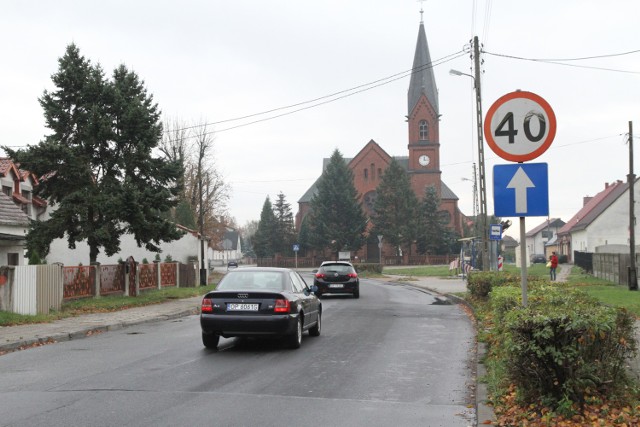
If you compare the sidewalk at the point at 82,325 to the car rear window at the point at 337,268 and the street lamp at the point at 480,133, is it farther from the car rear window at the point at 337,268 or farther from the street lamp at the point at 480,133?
the street lamp at the point at 480,133

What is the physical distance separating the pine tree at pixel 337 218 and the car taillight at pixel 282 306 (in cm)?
7106

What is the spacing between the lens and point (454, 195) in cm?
9962

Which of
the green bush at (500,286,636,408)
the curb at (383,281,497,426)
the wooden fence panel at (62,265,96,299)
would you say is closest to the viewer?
the green bush at (500,286,636,408)

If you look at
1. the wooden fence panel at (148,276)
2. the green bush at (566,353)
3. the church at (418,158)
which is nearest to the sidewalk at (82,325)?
the wooden fence panel at (148,276)

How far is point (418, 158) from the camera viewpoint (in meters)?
95.1

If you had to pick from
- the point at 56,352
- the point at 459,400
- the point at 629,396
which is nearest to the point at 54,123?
the point at 56,352

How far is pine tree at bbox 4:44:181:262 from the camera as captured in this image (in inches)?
966

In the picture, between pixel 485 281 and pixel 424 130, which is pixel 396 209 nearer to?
pixel 424 130

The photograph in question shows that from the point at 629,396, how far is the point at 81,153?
892 inches

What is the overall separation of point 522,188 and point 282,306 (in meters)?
5.47

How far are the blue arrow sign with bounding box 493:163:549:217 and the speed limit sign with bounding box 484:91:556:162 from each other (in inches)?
5.0

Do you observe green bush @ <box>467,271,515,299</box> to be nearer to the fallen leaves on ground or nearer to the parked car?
the fallen leaves on ground

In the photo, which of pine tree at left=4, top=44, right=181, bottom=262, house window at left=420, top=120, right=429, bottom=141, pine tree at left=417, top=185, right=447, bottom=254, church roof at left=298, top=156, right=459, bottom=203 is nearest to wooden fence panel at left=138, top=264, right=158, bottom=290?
pine tree at left=4, top=44, right=181, bottom=262

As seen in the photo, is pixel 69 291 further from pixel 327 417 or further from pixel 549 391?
pixel 549 391
